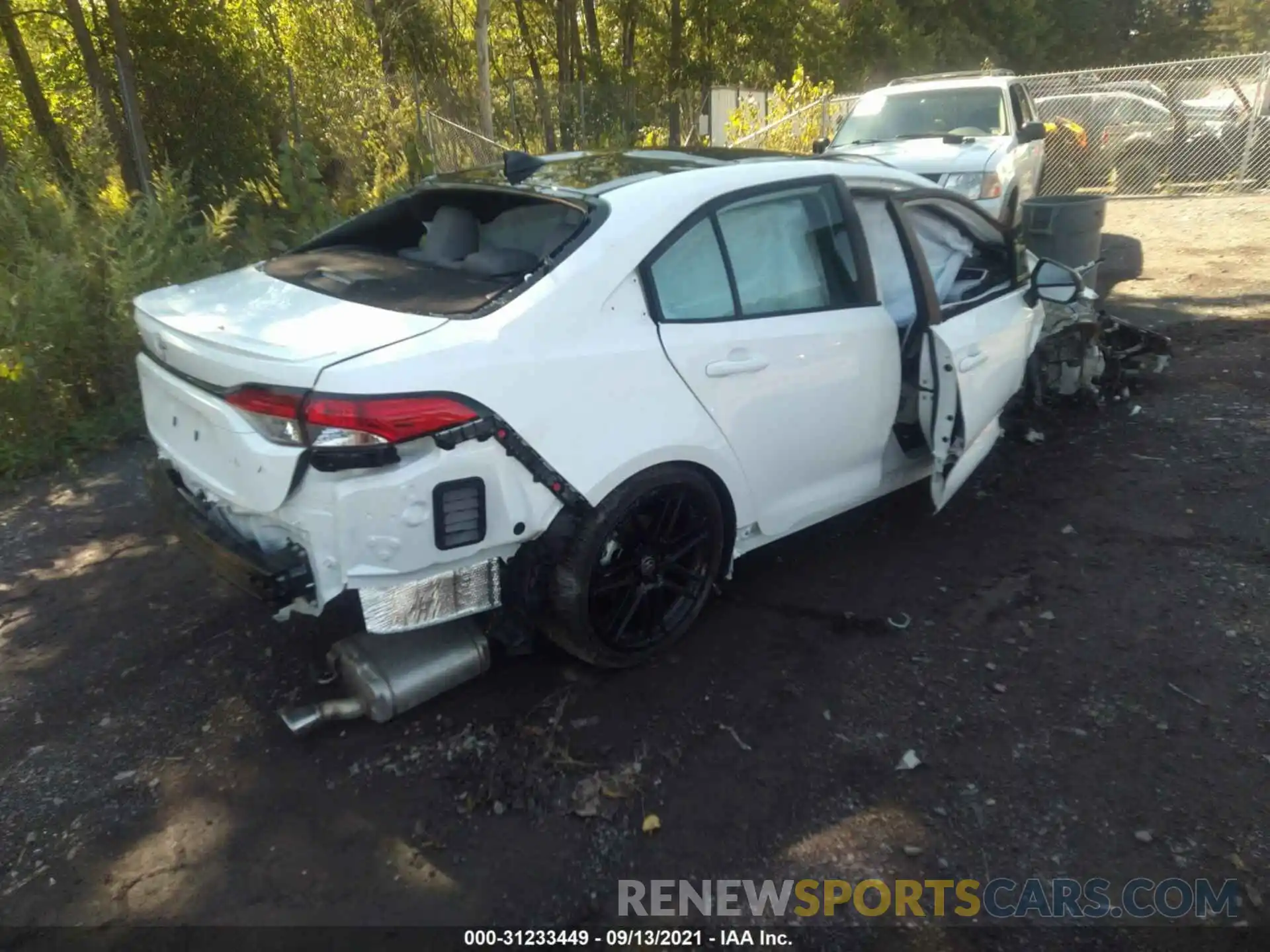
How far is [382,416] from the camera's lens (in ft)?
8.23

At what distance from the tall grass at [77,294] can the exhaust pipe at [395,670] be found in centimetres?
345

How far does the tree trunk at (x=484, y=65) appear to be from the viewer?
489 inches

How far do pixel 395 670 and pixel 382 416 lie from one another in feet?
3.11

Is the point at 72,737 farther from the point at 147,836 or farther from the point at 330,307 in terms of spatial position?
the point at 330,307

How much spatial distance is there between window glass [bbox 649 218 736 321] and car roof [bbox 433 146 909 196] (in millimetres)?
317

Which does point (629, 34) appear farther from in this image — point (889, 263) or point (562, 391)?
point (562, 391)

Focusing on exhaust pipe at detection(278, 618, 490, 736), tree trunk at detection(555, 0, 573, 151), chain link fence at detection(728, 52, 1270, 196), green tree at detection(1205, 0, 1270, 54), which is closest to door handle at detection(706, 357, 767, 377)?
exhaust pipe at detection(278, 618, 490, 736)

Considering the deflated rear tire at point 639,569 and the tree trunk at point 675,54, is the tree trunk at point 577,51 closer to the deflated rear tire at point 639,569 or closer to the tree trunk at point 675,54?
the tree trunk at point 675,54

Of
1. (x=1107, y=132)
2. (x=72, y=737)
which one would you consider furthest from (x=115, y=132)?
(x=1107, y=132)

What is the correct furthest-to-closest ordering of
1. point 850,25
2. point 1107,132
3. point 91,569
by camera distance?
point 850,25, point 1107,132, point 91,569

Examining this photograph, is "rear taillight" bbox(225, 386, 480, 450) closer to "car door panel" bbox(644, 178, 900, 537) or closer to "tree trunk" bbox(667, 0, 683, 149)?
"car door panel" bbox(644, 178, 900, 537)

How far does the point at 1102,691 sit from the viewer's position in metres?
3.21

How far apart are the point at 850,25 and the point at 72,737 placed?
2359cm

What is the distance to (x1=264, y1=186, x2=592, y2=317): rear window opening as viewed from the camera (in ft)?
9.70
